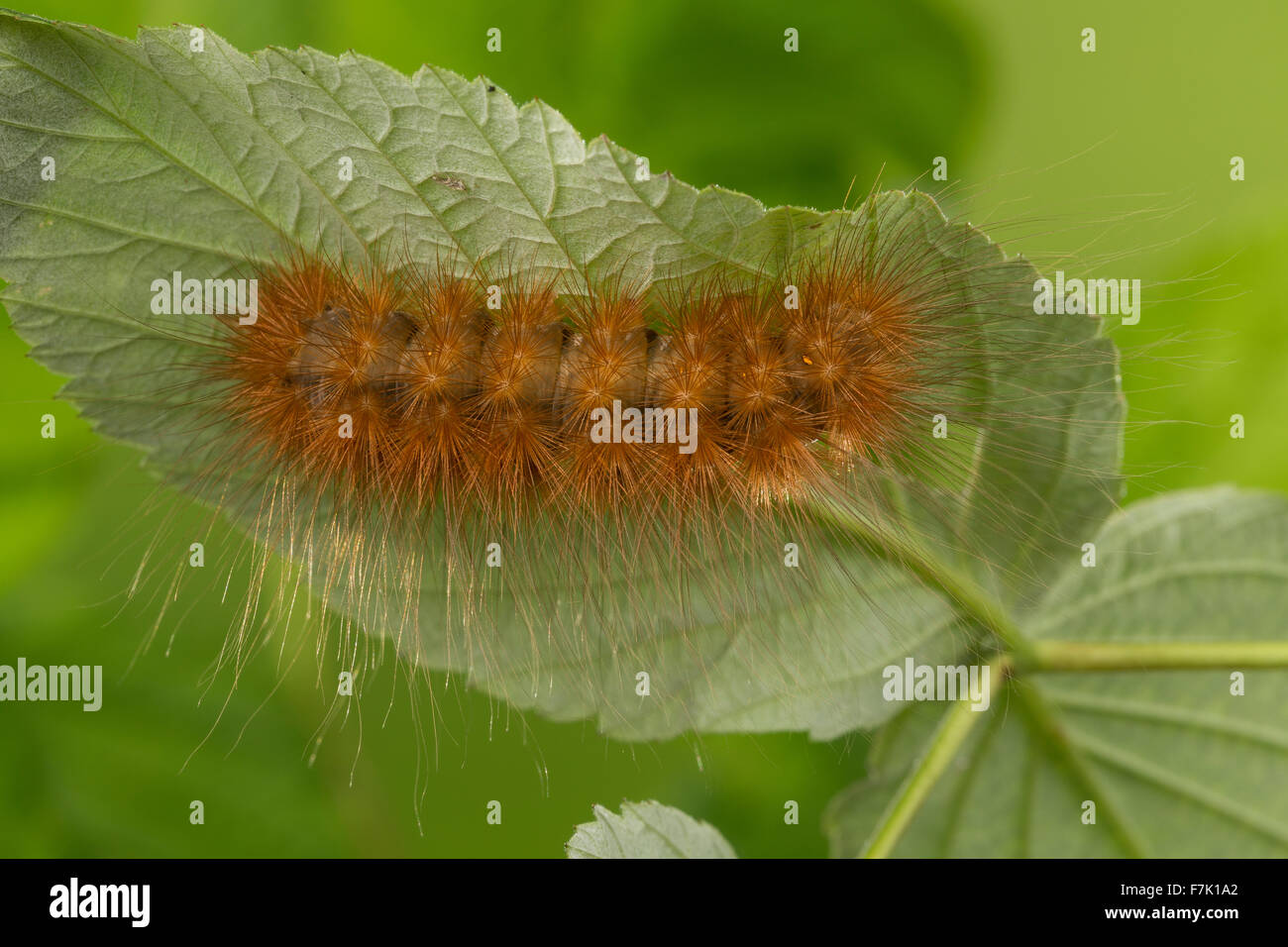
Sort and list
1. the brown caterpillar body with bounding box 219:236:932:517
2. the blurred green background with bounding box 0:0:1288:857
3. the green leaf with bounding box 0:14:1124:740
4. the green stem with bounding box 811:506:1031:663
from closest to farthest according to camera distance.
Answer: the green leaf with bounding box 0:14:1124:740
the brown caterpillar body with bounding box 219:236:932:517
the green stem with bounding box 811:506:1031:663
the blurred green background with bounding box 0:0:1288:857

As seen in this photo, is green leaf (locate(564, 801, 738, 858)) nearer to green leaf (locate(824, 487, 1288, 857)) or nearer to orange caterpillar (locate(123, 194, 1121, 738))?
orange caterpillar (locate(123, 194, 1121, 738))

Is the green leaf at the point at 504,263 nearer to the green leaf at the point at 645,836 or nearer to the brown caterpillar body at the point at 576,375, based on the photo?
the brown caterpillar body at the point at 576,375

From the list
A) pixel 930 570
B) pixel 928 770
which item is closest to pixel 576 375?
pixel 930 570

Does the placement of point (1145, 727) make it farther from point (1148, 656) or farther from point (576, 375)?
point (576, 375)

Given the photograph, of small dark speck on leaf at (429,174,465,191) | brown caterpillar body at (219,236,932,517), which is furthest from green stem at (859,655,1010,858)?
small dark speck on leaf at (429,174,465,191)

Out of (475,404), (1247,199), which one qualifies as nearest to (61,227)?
(475,404)
